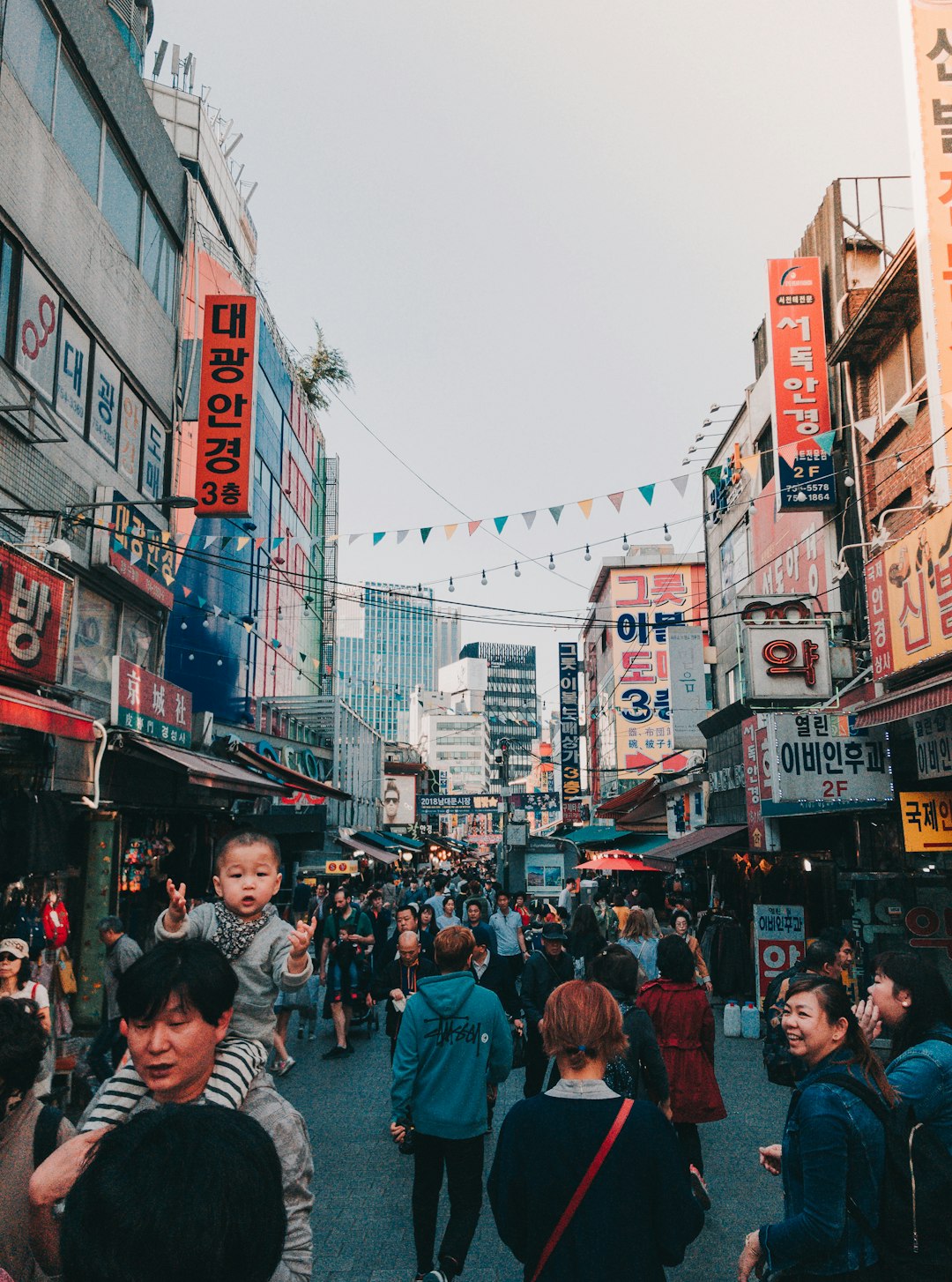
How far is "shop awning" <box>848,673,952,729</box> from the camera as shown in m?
8.88

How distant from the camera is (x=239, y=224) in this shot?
2830cm

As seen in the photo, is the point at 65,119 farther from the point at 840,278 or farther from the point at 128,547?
the point at 840,278

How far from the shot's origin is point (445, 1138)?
4.79 metres

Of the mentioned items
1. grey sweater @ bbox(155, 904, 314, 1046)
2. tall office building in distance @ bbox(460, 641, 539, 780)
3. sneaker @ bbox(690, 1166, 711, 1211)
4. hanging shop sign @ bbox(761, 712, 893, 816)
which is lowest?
sneaker @ bbox(690, 1166, 711, 1211)

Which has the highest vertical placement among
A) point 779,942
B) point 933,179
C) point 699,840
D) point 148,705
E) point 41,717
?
point 933,179

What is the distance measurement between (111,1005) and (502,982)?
4644 millimetres

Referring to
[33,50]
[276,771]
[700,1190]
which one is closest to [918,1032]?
[700,1190]

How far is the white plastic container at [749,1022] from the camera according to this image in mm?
12367

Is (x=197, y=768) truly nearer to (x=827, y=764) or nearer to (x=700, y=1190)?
(x=827, y=764)

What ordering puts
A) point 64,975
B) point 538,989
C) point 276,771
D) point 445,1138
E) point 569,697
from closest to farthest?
1. point 445,1138
2. point 538,989
3. point 64,975
4. point 276,771
5. point 569,697

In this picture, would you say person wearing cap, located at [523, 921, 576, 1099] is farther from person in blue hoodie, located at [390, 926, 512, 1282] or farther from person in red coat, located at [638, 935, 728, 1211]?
person in blue hoodie, located at [390, 926, 512, 1282]

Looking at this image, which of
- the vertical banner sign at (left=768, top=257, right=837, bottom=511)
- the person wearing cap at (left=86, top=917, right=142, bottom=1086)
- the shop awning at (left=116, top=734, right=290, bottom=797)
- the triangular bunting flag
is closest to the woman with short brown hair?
the person wearing cap at (left=86, top=917, right=142, bottom=1086)

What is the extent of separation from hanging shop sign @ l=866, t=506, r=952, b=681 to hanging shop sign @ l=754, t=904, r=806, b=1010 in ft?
11.4

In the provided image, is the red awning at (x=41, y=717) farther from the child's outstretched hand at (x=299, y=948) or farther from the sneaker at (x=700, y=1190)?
the sneaker at (x=700, y=1190)
